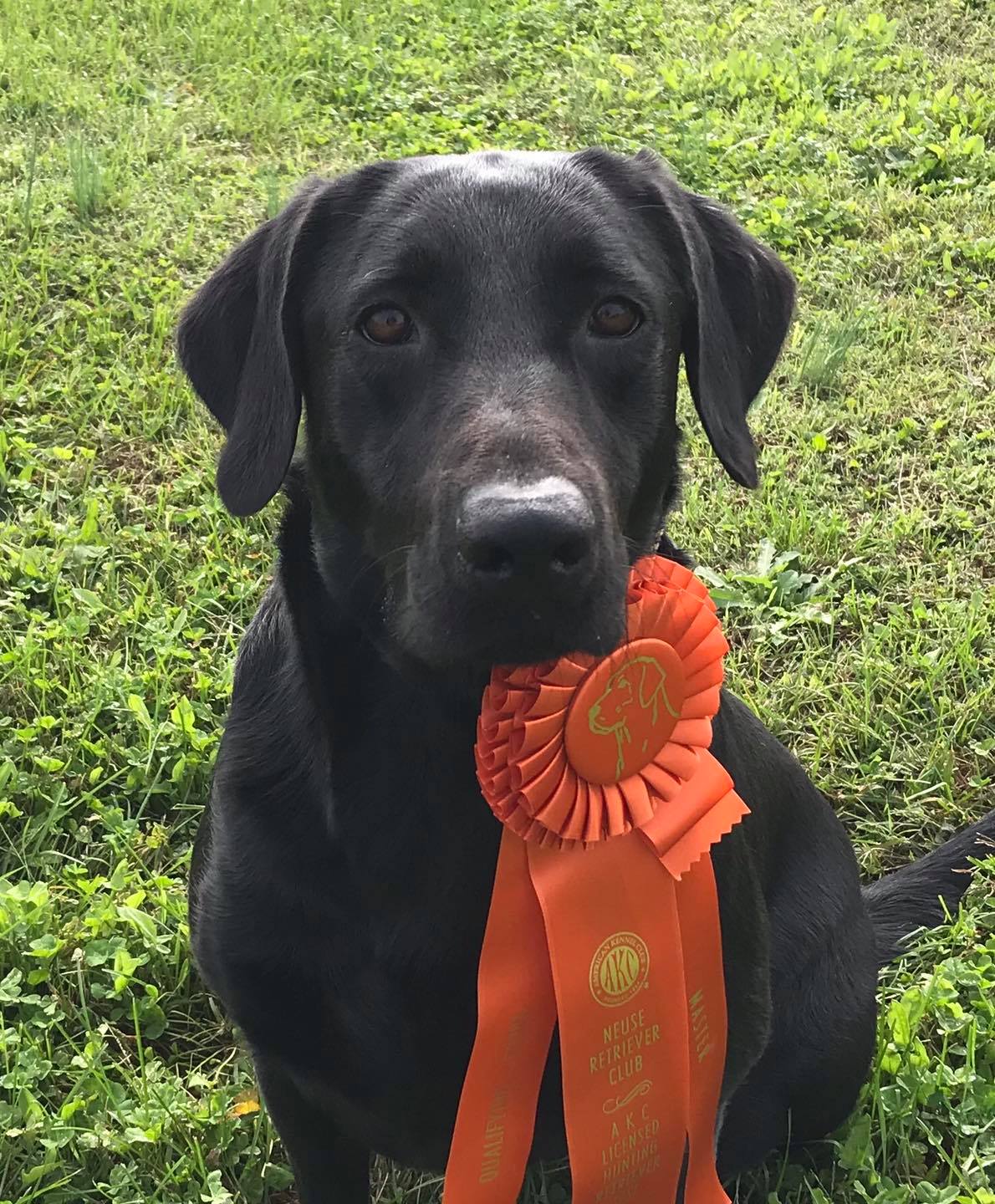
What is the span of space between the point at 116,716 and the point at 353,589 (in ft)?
4.25

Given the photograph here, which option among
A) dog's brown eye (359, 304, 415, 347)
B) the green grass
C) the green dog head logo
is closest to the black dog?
dog's brown eye (359, 304, 415, 347)

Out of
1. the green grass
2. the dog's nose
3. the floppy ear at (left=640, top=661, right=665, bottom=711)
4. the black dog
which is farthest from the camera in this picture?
the green grass

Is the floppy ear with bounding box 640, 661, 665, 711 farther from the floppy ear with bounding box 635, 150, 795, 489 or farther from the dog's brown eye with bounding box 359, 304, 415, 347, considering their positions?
the dog's brown eye with bounding box 359, 304, 415, 347

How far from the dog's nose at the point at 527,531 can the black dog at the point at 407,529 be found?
0.21ft

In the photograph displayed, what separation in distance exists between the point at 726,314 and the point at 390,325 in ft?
1.97

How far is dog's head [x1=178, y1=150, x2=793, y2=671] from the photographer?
152cm

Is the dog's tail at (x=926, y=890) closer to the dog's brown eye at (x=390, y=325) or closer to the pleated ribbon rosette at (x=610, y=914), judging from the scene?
the pleated ribbon rosette at (x=610, y=914)

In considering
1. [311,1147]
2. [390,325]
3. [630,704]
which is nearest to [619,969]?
[630,704]

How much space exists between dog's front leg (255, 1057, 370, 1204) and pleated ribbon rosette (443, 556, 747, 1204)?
0.94ft

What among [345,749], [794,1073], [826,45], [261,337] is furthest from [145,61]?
[794,1073]

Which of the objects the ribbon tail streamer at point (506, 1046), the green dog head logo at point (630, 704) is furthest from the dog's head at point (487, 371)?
the ribbon tail streamer at point (506, 1046)

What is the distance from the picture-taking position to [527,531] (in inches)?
54.9

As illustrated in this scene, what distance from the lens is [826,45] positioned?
6359 mm

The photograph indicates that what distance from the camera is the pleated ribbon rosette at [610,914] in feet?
5.62
